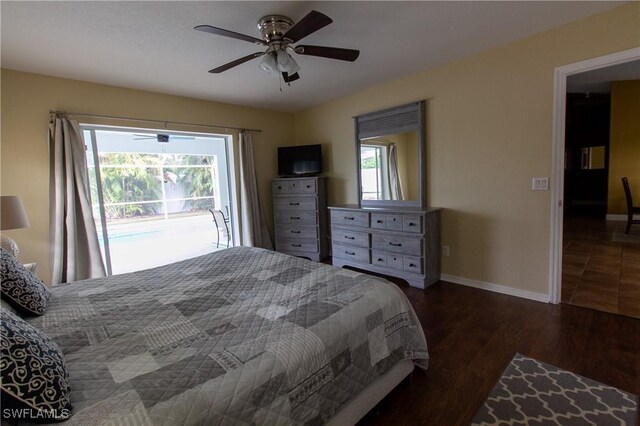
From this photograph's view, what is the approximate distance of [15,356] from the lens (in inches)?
33.4

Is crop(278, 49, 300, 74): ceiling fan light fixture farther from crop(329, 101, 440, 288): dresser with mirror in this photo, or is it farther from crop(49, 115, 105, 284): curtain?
crop(49, 115, 105, 284): curtain

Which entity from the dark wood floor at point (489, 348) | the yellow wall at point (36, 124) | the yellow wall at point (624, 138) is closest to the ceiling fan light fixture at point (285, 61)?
the dark wood floor at point (489, 348)

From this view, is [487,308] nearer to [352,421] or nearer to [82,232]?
[352,421]

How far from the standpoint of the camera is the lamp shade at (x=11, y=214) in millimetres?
2297

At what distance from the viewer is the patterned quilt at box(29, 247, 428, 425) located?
0.97 metres

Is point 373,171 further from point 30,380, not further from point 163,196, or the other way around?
point 163,196

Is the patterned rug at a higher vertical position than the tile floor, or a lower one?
lower

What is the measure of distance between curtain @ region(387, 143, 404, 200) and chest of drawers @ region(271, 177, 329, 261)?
111 cm

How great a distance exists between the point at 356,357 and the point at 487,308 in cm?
195

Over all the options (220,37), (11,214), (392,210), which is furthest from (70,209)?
(392,210)

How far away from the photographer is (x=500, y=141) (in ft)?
9.80

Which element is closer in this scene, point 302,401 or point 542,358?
point 302,401

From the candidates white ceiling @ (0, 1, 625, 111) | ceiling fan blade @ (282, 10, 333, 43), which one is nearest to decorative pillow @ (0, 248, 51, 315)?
white ceiling @ (0, 1, 625, 111)

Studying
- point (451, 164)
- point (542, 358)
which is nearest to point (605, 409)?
point (542, 358)
